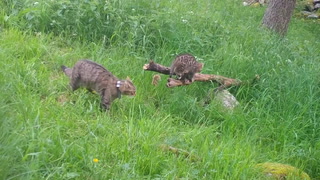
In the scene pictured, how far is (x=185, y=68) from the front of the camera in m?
6.47

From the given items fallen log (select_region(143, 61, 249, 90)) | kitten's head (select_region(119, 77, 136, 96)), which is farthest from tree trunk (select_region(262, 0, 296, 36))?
kitten's head (select_region(119, 77, 136, 96))

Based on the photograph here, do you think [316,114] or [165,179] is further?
[316,114]

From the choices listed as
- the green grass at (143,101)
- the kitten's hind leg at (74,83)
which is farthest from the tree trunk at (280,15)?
the kitten's hind leg at (74,83)

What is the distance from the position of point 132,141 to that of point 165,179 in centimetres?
67

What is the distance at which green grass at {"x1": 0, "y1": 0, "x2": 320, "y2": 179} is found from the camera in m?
4.32

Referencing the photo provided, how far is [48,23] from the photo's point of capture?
777 centimetres

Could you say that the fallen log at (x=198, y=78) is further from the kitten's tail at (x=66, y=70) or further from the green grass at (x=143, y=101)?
the kitten's tail at (x=66, y=70)

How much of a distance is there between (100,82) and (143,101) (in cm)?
73

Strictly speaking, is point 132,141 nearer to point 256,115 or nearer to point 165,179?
point 165,179

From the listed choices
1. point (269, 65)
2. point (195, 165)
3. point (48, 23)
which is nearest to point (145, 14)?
point (48, 23)

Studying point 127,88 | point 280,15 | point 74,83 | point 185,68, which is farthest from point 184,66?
point 280,15

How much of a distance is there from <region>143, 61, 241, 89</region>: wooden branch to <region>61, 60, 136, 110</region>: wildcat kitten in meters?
0.69

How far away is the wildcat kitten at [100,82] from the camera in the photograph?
19.1ft

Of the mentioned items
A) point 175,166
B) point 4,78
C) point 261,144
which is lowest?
point 261,144
